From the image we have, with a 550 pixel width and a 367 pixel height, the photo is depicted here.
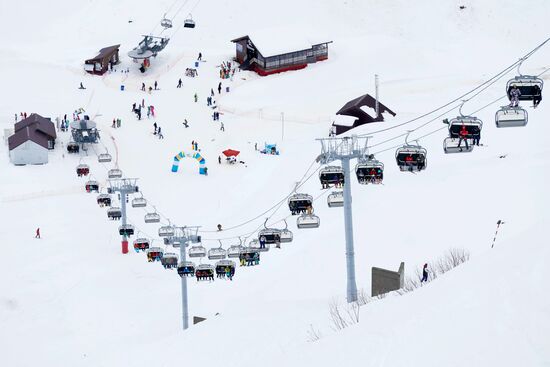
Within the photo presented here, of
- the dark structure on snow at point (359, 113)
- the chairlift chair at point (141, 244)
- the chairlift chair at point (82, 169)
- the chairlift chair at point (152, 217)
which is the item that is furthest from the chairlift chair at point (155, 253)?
the dark structure on snow at point (359, 113)

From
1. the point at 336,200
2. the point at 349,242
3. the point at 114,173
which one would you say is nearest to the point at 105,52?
the point at 114,173

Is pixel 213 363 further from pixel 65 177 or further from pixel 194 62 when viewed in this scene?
pixel 194 62

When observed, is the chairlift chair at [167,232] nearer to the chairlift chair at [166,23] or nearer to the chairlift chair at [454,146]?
the chairlift chair at [454,146]

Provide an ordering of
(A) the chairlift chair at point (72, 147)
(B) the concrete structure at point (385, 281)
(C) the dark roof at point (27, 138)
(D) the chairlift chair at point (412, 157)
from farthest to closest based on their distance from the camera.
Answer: (A) the chairlift chair at point (72, 147), (C) the dark roof at point (27, 138), (B) the concrete structure at point (385, 281), (D) the chairlift chair at point (412, 157)

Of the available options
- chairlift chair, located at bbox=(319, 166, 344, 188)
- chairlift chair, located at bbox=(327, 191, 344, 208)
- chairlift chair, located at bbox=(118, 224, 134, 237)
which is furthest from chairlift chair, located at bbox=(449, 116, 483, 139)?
chairlift chair, located at bbox=(118, 224, 134, 237)

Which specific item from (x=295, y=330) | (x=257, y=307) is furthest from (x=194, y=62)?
(x=295, y=330)

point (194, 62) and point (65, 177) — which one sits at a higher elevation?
point (194, 62)

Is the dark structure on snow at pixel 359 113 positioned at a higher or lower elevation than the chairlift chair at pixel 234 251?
higher
